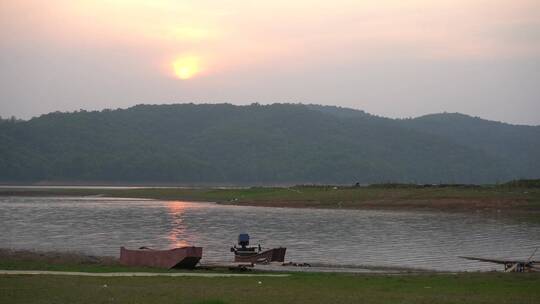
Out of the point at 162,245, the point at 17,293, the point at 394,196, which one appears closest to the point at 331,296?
the point at 17,293

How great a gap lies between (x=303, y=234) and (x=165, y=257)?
23.3m

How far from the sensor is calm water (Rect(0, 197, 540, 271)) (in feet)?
139

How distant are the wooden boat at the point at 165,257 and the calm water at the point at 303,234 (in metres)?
6.21

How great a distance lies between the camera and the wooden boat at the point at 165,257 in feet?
105

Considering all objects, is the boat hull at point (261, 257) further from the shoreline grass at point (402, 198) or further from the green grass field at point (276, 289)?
the shoreline grass at point (402, 198)

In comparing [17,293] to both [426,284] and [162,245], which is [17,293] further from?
[162,245]

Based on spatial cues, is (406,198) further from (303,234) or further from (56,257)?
(56,257)

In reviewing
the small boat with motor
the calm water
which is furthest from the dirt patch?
the small boat with motor

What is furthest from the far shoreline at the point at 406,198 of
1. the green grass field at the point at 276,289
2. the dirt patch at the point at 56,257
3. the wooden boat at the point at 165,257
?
the green grass field at the point at 276,289

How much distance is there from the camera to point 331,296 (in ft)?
72.5

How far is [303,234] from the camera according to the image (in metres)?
55.0

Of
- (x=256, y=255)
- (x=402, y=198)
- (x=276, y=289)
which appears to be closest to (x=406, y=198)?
(x=402, y=198)

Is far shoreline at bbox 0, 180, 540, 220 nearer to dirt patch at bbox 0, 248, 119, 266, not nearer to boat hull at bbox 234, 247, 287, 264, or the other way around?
boat hull at bbox 234, 247, 287, 264

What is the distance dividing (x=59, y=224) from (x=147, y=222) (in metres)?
7.39
